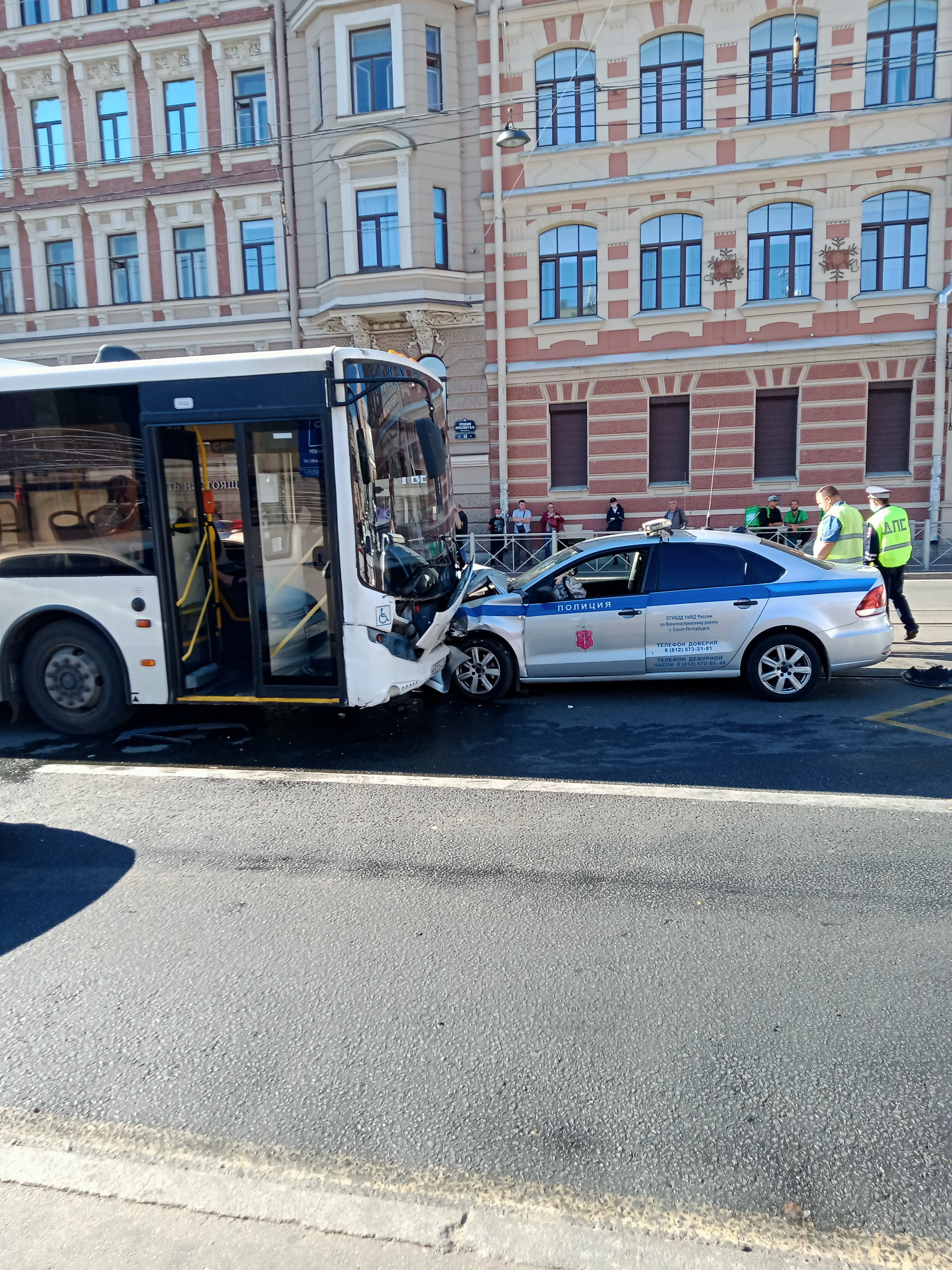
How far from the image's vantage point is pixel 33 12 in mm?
23312

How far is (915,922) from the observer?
4.09 m

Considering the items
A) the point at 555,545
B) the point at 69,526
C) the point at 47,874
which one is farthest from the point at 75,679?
the point at 555,545

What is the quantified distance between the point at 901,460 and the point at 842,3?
9779 millimetres

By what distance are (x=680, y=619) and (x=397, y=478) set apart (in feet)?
9.65

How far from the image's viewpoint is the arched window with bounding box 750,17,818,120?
19156mm

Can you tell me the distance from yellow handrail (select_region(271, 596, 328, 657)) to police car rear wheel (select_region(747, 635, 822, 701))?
156 inches

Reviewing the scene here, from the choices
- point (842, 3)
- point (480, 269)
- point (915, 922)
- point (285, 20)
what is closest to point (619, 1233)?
point (915, 922)

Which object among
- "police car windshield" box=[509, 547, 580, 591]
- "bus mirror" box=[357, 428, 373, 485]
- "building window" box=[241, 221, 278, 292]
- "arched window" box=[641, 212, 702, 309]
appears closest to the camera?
"bus mirror" box=[357, 428, 373, 485]

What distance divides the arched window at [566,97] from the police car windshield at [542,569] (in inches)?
606

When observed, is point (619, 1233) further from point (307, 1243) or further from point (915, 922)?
point (915, 922)

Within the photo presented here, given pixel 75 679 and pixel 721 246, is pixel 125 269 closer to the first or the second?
pixel 721 246

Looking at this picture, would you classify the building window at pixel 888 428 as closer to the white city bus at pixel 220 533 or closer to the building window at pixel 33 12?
the white city bus at pixel 220 533

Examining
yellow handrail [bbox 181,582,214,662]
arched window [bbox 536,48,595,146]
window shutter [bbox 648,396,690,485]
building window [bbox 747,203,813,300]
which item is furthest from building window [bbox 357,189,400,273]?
yellow handrail [bbox 181,582,214,662]

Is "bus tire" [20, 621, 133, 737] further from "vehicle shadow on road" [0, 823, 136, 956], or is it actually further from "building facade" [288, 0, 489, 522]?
"building facade" [288, 0, 489, 522]
